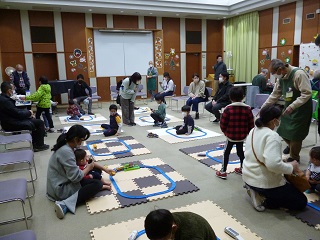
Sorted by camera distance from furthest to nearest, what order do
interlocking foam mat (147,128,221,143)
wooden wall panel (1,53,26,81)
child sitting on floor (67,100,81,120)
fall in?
wooden wall panel (1,53,26,81), child sitting on floor (67,100,81,120), interlocking foam mat (147,128,221,143)

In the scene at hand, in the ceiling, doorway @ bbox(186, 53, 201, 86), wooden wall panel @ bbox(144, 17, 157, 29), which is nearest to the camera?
the ceiling

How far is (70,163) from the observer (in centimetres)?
288

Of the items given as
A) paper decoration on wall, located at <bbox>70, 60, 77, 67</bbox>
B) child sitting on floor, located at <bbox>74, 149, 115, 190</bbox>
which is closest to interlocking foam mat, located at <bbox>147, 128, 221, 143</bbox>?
child sitting on floor, located at <bbox>74, 149, 115, 190</bbox>

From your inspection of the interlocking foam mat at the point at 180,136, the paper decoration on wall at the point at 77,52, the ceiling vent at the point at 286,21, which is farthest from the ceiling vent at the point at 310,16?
the paper decoration on wall at the point at 77,52

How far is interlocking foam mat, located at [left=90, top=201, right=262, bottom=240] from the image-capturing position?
2496 millimetres

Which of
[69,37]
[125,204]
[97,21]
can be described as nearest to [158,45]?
[97,21]

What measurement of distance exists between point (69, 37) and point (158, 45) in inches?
138

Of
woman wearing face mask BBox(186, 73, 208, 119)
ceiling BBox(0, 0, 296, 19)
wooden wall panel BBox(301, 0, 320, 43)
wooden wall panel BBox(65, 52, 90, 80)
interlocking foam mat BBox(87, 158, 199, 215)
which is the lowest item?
interlocking foam mat BBox(87, 158, 199, 215)

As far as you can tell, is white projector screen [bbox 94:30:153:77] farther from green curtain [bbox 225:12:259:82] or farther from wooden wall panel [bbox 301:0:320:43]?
wooden wall panel [bbox 301:0:320:43]

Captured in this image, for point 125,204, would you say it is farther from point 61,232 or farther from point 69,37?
point 69,37

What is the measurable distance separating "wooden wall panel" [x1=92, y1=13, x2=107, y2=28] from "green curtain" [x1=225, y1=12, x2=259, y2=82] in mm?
5231

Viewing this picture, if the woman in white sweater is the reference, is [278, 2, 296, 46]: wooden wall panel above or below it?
above

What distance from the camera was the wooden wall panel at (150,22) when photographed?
36.8ft

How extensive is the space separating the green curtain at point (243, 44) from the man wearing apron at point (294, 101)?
287 inches
